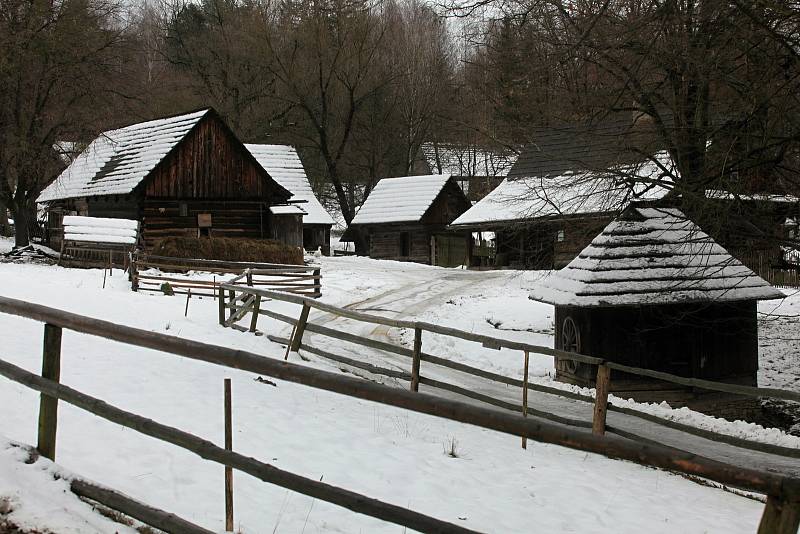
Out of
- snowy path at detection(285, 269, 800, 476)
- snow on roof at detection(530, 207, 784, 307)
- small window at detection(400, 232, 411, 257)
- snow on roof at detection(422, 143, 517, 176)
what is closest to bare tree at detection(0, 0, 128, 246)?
snowy path at detection(285, 269, 800, 476)

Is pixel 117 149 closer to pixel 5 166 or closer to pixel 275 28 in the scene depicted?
pixel 5 166

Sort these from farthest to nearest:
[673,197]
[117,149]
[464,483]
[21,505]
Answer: [117,149]
[673,197]
[464,483]
[21,505]

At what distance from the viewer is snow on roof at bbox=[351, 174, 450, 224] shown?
40.3 meters

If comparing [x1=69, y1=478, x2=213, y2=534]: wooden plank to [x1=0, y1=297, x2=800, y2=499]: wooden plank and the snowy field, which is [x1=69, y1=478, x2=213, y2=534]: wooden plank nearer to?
the snowy field

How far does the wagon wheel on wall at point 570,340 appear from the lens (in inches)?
562

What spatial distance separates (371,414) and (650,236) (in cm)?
759

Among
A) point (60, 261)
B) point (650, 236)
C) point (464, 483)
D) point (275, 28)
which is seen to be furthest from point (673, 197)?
point (275, 28)

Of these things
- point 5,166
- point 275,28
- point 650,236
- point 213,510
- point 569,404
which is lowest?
point 569,404

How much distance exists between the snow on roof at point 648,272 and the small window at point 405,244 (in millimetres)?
26537

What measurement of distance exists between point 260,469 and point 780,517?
2.08 metres

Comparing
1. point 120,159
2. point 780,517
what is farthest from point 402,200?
point 780,517

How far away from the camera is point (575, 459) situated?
27.6 feet

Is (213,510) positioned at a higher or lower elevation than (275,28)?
lower

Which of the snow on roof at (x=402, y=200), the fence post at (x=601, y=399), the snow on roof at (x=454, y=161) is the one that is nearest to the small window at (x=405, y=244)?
the snow on roof at (x=402, y=200)
